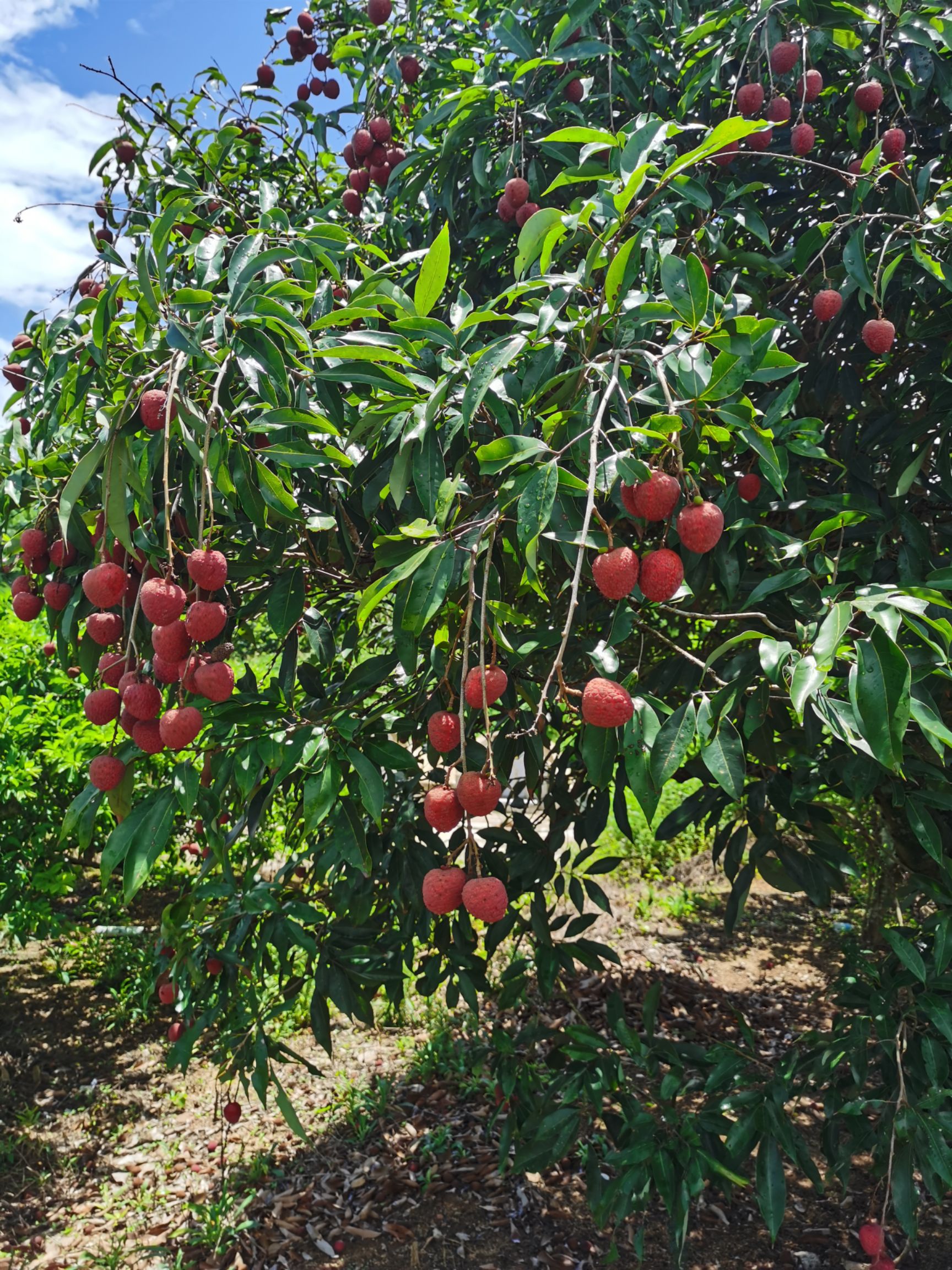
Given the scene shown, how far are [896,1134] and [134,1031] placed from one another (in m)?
3.21

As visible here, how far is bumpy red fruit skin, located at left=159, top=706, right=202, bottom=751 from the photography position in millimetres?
1262

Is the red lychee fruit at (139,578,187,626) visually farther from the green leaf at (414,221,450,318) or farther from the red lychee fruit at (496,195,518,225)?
the red lychee fruit at (496,195,518,225)

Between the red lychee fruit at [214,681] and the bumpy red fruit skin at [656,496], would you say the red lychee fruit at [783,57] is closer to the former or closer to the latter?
the bumpy red fruit skin at [656,496]

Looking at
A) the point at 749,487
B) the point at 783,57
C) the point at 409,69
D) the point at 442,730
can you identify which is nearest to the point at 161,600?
the point at 442,730

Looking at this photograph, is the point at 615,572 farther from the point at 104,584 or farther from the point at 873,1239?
the point at 873,1239

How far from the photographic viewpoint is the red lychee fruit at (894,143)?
1833 mm

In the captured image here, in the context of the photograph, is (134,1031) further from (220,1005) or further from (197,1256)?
(220,1005)

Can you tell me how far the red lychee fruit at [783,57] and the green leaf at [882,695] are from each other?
141 cm

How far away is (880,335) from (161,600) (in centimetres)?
146

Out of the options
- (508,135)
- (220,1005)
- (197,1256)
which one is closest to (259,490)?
(508,135)

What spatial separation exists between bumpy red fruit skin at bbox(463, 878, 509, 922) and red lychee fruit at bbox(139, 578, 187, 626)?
0.55m

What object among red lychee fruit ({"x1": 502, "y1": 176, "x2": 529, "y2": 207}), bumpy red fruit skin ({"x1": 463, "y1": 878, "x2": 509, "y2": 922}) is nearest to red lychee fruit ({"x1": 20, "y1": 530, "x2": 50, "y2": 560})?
bumpy red fruit skin ({"x1": 463, "y1": 878, "x2": 509, "y2": 922})

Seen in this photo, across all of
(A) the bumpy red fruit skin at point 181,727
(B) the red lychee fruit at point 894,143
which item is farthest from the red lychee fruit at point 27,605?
(B) the red lychee fruit at point 894,143

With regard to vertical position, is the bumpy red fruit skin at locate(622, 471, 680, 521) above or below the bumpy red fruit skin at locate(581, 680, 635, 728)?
above
